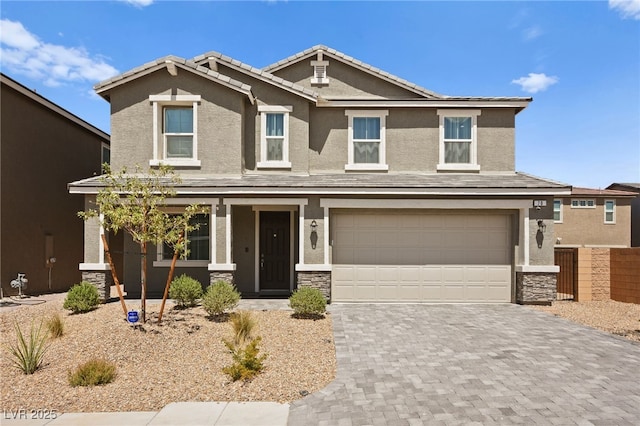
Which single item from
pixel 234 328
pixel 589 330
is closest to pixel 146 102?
pixel 234 328

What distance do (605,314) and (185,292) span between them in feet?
37.6

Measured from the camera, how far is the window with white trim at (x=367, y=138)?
12.5 meters

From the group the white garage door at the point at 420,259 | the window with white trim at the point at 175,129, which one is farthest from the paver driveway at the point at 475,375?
the window with white trim at the point at 175,129

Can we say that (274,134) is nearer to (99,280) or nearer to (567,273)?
(99,280)

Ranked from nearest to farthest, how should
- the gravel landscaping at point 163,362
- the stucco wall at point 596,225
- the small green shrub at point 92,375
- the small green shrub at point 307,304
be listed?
1. the gravel landscaping at point 163,362
2. the small green shrub at point 92,375
3. the small green shrub at point 307,304
4. the stucco wall at point 596,225

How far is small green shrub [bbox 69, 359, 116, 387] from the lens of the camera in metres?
5.31

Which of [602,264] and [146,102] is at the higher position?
[146,102]

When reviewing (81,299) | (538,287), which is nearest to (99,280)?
(81,299)

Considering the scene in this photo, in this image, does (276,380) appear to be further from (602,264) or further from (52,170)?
(52,170)

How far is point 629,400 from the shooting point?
4898 mm

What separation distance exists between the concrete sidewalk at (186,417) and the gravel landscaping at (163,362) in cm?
16

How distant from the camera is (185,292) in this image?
930 centimetres

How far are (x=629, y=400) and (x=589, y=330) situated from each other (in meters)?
3.80

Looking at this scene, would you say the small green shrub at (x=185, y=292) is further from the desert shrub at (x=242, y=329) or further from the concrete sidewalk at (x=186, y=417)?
the concrete sidewalk at (x=186, y=417)
